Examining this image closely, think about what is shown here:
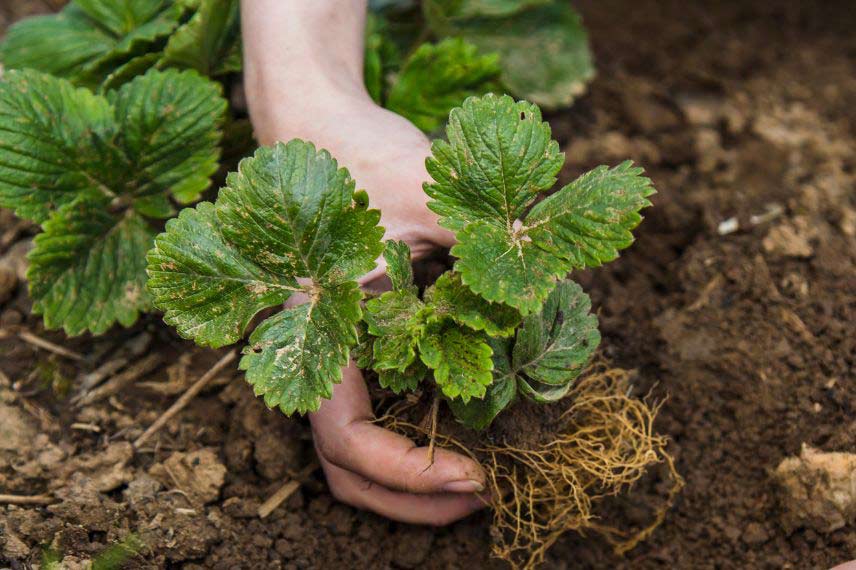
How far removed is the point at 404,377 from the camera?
1.46m

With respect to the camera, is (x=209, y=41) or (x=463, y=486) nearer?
(x=463, y=486)

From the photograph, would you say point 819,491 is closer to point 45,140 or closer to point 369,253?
point 369,253

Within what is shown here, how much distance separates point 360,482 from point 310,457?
193mm

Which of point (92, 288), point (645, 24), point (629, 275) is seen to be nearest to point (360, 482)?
point (92, 288)

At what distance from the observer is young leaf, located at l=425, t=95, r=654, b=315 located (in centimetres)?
138

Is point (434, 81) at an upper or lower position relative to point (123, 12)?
lower

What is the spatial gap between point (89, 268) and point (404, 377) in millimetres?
808

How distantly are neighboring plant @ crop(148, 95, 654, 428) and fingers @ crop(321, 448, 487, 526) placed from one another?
13.3 inches

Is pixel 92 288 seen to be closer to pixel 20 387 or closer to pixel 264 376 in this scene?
pixel 20 387

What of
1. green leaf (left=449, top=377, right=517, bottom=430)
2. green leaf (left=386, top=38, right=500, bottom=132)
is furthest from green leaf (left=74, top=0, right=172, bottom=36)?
green leaf (left=449, top=377, right=517, bottom=430)

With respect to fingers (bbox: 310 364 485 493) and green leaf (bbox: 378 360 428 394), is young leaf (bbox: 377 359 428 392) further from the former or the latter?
fingers (bbox: 310 364 485 493)

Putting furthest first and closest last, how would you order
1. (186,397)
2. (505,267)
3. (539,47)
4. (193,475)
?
1. (539,47)
2. (186,397)
3. (193,475)
4. (505,267)

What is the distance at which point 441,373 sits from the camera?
54.8 inches

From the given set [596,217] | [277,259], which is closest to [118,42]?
[277,259]
